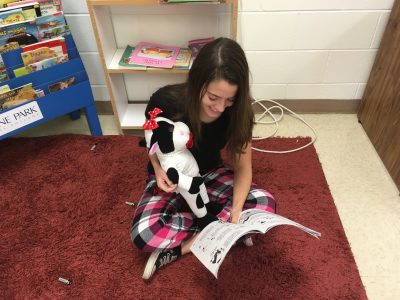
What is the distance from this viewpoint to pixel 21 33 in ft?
4.30

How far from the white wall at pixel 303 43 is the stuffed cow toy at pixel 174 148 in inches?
31.9

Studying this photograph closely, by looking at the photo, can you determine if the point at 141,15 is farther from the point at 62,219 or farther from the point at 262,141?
the point at 62,219

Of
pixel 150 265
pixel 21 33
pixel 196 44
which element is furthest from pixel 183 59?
pixel 150 265

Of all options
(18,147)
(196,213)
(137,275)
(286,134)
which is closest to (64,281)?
(137,275)

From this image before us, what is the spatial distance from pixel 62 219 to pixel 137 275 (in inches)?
15.4

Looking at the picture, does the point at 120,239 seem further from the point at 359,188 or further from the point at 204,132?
the point at 359,188

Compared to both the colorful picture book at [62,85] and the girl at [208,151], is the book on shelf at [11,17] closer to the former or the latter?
the colorful picture book at [62,85]

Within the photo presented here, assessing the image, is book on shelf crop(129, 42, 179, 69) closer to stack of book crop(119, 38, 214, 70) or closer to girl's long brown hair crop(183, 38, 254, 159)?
stack of book crop(119, 38, 214, 70)

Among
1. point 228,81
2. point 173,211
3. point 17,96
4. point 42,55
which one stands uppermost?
point 228,81

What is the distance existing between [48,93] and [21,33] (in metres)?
0.24

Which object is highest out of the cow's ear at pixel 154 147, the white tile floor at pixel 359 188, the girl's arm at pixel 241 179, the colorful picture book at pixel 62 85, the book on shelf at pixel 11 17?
the book on shelf at pixel 11 17

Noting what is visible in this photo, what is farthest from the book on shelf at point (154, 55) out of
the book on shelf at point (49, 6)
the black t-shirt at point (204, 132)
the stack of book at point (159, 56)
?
the black t-shirt at point (204, 132)

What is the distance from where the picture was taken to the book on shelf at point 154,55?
1.48 metres

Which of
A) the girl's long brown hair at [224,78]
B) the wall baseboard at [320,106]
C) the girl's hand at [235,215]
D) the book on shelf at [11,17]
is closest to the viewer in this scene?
the girl's long brown hair at [224,78]
